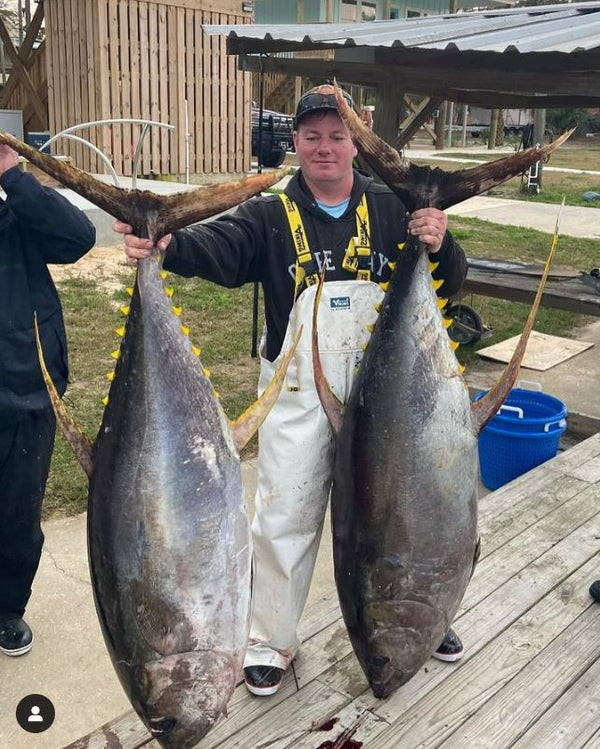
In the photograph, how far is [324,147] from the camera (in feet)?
7.33

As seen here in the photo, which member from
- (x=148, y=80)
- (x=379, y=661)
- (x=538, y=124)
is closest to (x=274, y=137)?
(x=148, y=80)

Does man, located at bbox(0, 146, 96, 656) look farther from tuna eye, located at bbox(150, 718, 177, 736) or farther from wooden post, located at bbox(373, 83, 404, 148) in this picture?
wooden post, located at bbox(373, 83, 404, 148)

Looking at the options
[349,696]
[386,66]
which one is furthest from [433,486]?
[386,66]

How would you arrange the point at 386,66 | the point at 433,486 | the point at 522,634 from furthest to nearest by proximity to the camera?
the point at 386,66, the point at 522,634, the point at 433,486

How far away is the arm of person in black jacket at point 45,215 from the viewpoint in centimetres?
246

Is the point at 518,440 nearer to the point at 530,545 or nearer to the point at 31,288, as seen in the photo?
the point at 530,545

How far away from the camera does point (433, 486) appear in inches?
73.0

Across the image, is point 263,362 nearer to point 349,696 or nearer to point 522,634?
point 349,696

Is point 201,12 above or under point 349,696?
above

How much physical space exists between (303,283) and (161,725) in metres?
1.25

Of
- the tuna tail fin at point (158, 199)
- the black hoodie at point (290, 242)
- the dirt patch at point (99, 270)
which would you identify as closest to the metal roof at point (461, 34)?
the black hoodie at point (290, 242)

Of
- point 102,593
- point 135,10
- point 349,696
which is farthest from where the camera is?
point 135,10

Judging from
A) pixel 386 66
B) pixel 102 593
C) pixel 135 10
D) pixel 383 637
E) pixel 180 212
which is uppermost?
pixel 135 10

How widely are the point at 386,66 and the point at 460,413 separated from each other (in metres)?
3.41
